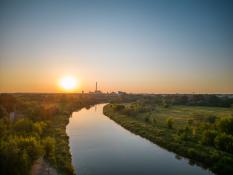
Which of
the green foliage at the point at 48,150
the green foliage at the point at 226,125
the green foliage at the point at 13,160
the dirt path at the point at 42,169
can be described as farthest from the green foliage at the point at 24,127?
the green foliage at the point at 226,125

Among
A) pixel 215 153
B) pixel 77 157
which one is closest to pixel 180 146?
pixel 215 153

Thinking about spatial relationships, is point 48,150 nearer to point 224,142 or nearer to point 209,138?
point 209,138

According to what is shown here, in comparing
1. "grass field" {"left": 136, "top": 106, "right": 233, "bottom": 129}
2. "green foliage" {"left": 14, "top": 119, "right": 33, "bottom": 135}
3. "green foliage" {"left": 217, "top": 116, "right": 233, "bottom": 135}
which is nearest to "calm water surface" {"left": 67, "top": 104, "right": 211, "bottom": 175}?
"green foliage" {"left": 14, "top": 119, "right": 33, "bottom": 135}

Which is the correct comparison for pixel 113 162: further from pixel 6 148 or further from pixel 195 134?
pixel 195 134

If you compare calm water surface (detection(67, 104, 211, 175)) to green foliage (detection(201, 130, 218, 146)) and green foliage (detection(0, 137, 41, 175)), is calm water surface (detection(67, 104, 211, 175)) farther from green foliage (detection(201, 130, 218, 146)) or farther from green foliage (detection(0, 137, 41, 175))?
green foliage (detection(0, 137, 41, 175))

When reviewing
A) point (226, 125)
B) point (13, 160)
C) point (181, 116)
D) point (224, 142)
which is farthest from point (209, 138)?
point (181, 116)

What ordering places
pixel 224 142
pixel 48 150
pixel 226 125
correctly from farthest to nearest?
pixel 226 125
pixel 224 142
pixel 48 150
